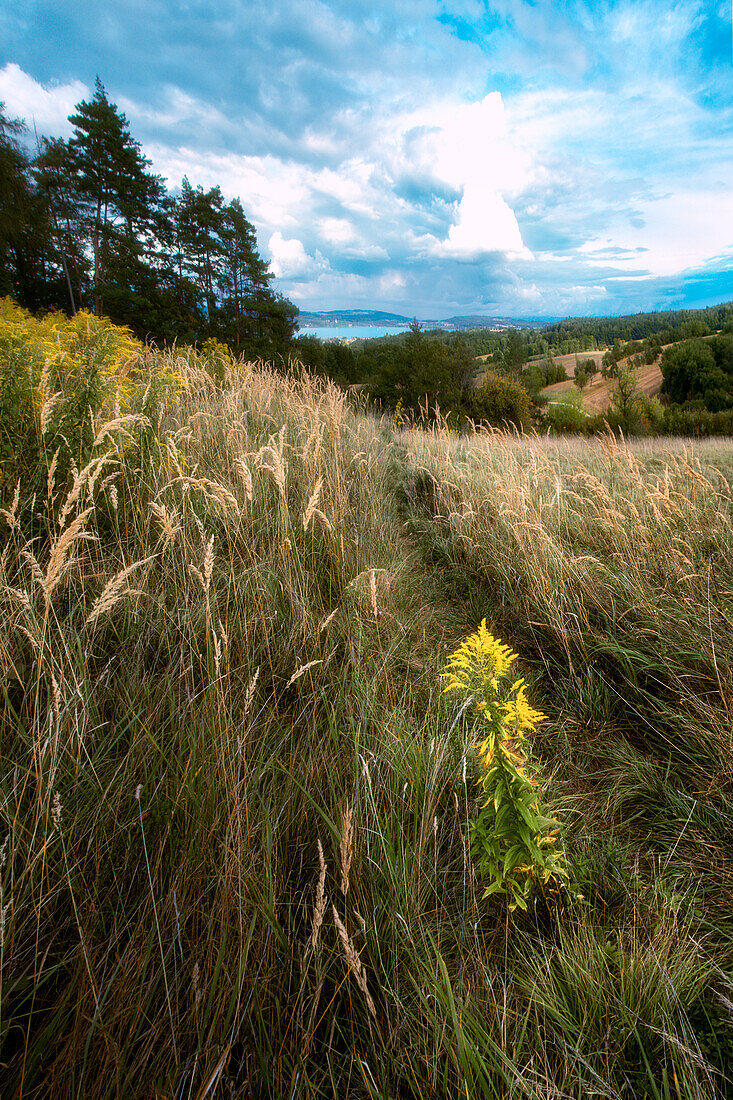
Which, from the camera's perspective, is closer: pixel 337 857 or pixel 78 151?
pixel 337 857

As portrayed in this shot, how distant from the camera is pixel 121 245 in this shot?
884 inches

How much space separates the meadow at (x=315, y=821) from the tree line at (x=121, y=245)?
943 inches

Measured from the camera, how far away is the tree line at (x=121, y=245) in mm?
21031

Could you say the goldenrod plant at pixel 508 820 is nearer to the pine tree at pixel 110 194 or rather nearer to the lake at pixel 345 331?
the lake at pixel 345 331

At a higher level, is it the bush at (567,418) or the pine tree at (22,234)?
the pine tree at (22,234)

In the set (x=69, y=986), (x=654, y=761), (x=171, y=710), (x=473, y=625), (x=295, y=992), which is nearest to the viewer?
(x=69, y=986)

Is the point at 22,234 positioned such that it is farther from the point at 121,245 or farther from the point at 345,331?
the point at 345,331

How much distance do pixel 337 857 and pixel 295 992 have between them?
0.91ft

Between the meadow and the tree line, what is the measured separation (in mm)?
23949

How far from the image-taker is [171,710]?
4.95ft

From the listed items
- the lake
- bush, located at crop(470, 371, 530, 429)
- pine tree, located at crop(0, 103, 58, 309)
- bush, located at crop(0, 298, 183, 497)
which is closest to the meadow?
bush, located at crop(0, 298, 183, 497)

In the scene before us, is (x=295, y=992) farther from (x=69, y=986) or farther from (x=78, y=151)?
(x=78, y=151)

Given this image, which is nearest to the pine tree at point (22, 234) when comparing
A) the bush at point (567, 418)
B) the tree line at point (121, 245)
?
the tree line at point (121, 245)

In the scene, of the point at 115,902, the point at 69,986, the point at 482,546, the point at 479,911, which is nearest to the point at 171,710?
the point at 115,902
